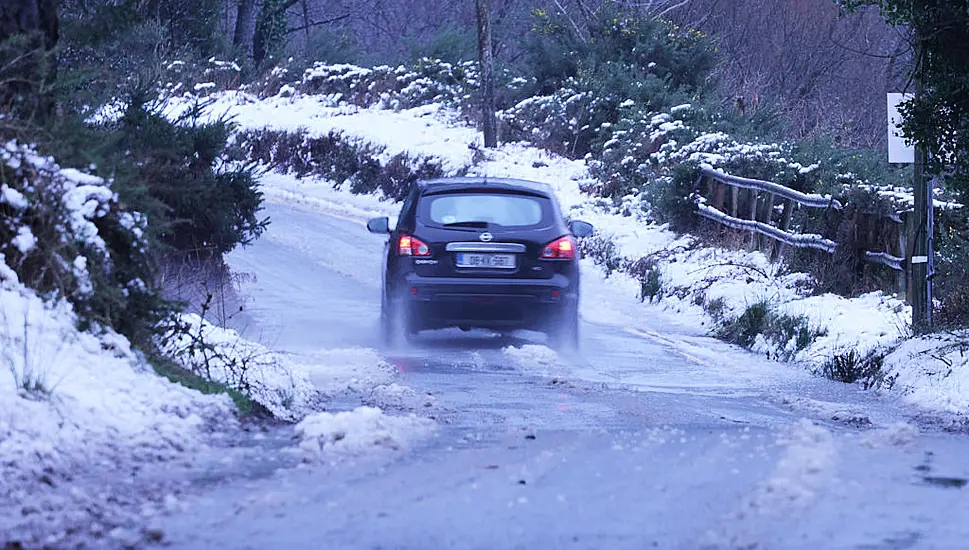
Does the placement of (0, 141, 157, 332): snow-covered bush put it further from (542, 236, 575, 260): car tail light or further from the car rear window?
(542, 236, 575, 260): car tail light

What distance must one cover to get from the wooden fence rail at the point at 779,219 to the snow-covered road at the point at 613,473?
4075 millimetres

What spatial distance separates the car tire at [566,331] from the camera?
1361 cm

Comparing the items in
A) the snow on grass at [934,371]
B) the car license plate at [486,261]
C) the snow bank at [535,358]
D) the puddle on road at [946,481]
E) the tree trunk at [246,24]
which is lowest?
the snow bank at [535,358]

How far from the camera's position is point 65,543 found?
4996 mm

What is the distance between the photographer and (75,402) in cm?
676

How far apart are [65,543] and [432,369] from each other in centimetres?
710

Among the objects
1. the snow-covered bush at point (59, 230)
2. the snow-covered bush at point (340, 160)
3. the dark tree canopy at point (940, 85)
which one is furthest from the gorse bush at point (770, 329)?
the snow-covered bush at point (340, 160)

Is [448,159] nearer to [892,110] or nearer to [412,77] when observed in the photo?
[412,77]

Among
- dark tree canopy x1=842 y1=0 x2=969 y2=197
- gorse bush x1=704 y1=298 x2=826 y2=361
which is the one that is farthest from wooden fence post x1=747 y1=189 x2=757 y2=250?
dark tree canopy x1=842 y1=0 x2=969 y2=197

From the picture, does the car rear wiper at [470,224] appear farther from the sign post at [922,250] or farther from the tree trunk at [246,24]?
the tree trunk at [246,24]

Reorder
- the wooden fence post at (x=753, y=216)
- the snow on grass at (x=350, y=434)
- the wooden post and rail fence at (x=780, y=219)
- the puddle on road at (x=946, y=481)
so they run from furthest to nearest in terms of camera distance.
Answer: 1. the wooden fence post at (x=753, y=216)
2. the wooden post and rail fence at (x=780, y=219)
3. the snow on grass at (x=350, y=434)
4. the puddle on road at (x=946, y=481)

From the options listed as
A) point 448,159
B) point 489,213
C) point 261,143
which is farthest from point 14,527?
point 261,143

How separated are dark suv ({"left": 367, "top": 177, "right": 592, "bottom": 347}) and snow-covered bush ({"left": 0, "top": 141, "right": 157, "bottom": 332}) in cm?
548

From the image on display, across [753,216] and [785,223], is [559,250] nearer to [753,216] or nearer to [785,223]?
[785,223]
